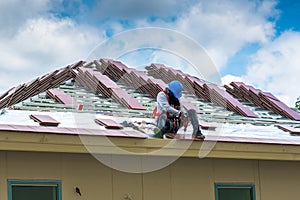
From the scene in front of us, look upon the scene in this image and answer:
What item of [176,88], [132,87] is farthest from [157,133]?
[132,87]

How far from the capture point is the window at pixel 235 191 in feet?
A: 40.1

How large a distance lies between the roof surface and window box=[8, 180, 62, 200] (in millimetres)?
903

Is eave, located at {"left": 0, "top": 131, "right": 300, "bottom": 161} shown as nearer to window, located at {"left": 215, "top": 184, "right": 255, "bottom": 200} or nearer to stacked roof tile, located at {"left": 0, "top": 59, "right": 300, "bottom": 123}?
window, located at {"left": 215, "top": 184, "right": 255, "bottom": 200}

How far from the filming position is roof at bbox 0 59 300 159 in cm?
1070

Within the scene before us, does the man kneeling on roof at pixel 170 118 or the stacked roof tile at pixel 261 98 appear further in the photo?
the stacked roof tile at pixel 261 98

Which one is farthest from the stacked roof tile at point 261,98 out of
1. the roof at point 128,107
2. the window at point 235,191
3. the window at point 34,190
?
the window at point 34,190

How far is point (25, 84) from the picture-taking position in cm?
1544

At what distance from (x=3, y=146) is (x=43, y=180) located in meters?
1.11

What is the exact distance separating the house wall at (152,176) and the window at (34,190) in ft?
0.26

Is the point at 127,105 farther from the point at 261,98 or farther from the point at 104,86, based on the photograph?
the point at 261,98

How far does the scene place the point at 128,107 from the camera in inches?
526

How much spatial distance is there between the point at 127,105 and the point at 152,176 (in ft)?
7.77

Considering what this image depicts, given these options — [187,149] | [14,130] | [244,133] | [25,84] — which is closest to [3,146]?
[14,130]

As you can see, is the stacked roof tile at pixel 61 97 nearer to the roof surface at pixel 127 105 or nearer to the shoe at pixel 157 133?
the roof surface at pixel 127 105
